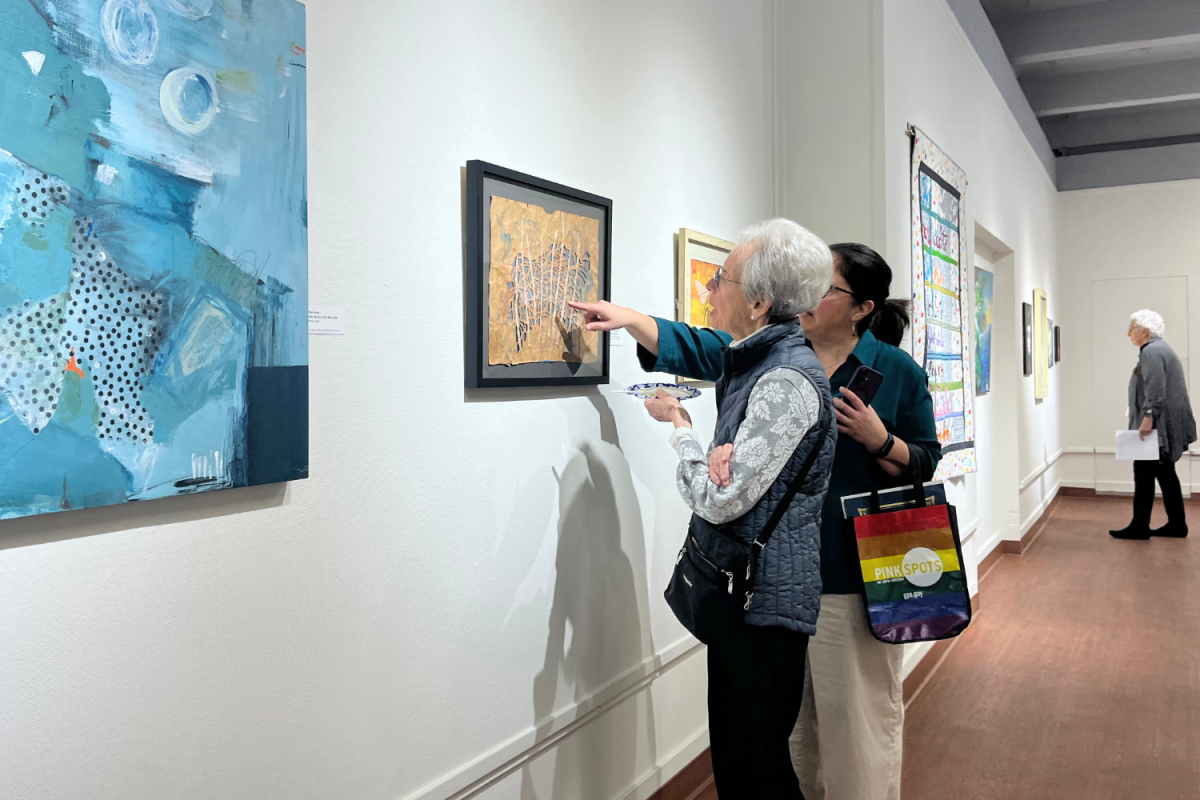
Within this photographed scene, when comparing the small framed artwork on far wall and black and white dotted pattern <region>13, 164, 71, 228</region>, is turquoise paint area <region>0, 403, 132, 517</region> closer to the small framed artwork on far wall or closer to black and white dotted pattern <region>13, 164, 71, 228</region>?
black and white dotted pattern <region>13, 164, 71, 228</region>

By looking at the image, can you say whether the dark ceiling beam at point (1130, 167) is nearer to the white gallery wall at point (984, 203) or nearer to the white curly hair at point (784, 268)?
the white gallery wall at point (984, 203)

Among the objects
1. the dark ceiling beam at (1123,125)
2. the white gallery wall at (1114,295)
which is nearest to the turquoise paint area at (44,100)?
the dark ceiling beam at (1123,125)

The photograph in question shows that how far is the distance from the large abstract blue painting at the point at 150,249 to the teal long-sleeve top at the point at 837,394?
93cm

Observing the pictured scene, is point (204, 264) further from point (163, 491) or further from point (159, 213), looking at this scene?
point (163, 491)

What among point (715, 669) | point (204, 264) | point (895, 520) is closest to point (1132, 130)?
point (895, 520)

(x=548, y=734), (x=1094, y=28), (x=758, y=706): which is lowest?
(x=548, y=734)

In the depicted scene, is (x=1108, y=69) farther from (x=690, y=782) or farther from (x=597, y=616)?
(x=597, y=616)

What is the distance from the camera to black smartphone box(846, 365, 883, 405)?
192 centimetres

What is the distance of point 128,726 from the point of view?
1.09m

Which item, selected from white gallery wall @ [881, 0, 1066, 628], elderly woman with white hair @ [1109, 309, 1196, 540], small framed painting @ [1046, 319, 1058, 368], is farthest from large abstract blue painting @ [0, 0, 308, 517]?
small framed painting @ [1046, 319, 1058, 368]

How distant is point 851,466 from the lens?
196 cm

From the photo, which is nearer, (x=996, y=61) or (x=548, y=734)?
(x=548, y=734)

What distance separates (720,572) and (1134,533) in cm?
666

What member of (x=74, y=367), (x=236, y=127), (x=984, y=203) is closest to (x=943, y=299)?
(x=984, y=203)
